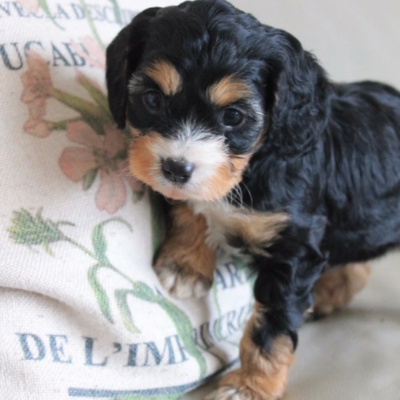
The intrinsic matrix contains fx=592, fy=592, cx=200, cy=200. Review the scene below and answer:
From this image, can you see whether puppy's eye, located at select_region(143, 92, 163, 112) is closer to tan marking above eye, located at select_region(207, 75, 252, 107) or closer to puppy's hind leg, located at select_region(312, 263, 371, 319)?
tan marking above eye, located at select_region(207, 75, 252, 107)

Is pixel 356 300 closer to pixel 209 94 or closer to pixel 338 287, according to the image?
pixel 338 287

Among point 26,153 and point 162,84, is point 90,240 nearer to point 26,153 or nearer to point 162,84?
point 26,153

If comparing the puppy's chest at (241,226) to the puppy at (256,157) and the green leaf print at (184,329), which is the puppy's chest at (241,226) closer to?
the puppy at (256,157)

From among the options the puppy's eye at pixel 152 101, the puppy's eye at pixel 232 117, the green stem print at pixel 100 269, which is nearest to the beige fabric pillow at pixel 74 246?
the green stem print at pixel 100 269

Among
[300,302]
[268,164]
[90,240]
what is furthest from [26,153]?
[300,302]

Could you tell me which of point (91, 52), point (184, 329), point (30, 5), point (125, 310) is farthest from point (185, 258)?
point (30, 5)

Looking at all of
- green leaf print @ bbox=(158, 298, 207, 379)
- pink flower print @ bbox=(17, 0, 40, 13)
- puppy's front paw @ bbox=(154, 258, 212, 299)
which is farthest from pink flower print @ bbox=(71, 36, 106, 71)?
green leaf print @ bbox=(158, 298, 207, 379)

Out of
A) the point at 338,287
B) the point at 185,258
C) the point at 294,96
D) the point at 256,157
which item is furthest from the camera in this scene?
the point at 338,287
